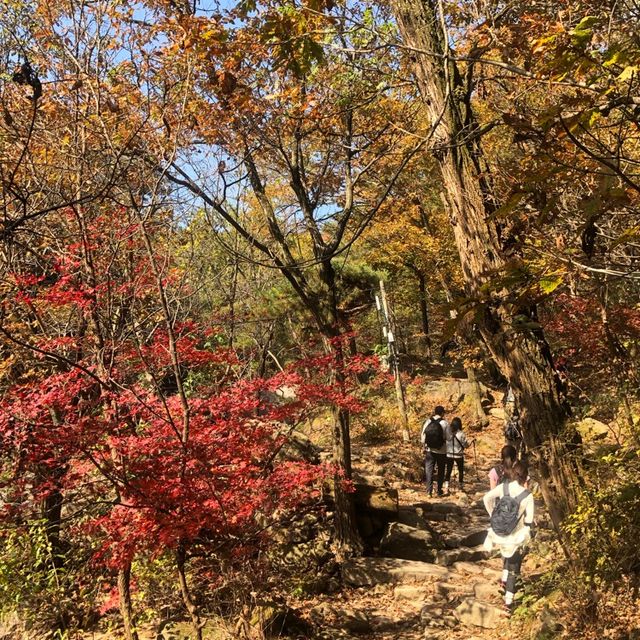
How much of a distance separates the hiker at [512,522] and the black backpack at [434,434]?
4.31 meters

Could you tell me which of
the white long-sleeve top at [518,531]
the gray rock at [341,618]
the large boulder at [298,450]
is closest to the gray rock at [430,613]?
the gray rock at [341,618]

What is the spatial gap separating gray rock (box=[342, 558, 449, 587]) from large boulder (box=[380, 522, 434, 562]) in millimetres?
580

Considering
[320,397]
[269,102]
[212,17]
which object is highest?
[212,17]

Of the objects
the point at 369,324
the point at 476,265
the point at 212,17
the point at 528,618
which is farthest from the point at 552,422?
the point at 369,324

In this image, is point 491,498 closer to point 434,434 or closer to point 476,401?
point 434,434

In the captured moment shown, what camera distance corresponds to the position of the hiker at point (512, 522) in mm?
5148

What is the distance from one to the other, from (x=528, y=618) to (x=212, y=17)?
691 centimetres

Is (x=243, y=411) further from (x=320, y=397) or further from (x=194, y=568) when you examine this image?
(x=194, y=568)

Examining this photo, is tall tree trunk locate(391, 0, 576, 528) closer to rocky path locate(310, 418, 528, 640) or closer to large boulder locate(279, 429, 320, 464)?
rocky path locate(310, 418, 528, 640)

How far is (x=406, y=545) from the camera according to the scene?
26.0 ft

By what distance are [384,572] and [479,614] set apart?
172 cm

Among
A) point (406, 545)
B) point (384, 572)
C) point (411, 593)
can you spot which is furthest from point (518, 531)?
point (406, 545)

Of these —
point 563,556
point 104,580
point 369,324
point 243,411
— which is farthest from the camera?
point 369,324

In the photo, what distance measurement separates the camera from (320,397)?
21.1ft
